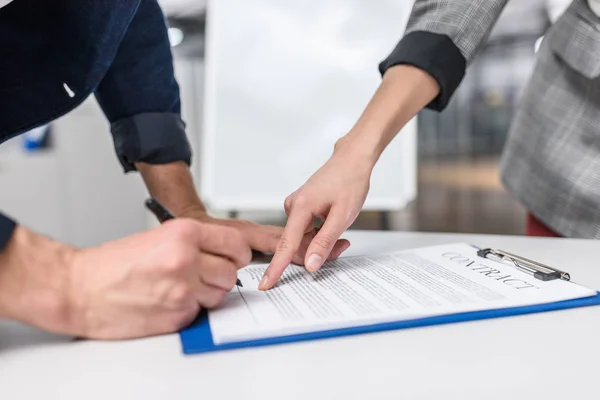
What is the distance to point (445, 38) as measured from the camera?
0.73 metres

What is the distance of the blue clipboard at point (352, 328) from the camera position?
0.41 m

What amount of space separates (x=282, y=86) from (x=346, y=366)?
5.95 feet

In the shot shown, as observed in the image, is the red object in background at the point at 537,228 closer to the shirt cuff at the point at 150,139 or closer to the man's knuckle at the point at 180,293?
the shirt cuff at the point at 150,139

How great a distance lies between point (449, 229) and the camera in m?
4.41

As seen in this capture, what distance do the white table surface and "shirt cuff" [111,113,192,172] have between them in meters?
0.50

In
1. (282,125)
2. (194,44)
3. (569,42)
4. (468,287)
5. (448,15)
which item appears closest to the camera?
(468,287)

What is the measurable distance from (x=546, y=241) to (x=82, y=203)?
90.8 inches

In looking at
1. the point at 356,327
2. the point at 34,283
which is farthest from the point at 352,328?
the point at 34,283

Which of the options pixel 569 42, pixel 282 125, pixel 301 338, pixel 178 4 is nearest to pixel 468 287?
pixel 301 338

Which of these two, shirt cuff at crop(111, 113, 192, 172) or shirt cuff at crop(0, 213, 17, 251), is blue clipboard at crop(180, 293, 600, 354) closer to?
shirt cuff at crop(0, 213, 17, 251)

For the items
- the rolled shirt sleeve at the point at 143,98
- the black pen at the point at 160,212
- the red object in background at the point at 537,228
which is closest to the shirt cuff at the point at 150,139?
the rolled shirt sleeve at the point at 143,98

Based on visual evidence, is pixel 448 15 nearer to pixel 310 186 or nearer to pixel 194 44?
pixel 310 186

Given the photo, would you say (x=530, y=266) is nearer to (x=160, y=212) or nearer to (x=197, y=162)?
(x=160, y=212)

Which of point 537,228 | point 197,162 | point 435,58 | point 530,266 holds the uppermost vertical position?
point 435,58
